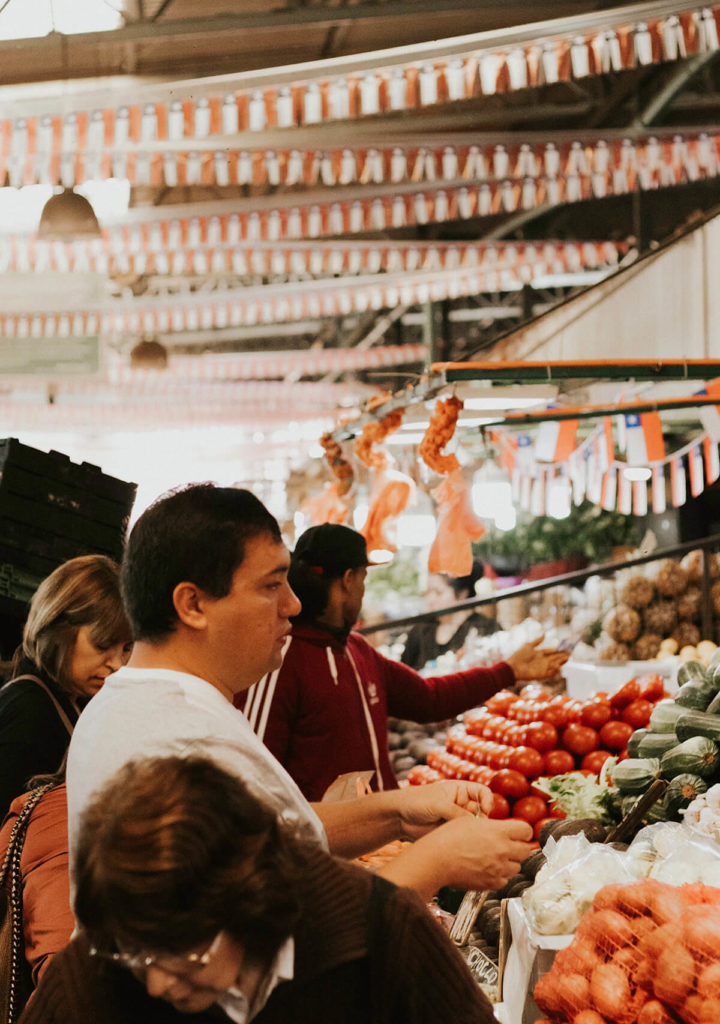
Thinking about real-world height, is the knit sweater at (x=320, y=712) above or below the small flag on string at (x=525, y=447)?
below

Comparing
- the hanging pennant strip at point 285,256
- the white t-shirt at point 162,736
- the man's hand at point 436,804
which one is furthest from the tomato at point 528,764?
the hanging pennant strip at point 285,256

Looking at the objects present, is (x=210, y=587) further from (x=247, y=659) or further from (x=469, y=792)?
(x=469, y=792)

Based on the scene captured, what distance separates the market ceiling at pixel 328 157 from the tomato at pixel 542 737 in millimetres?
1678

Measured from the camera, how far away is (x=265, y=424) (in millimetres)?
13828

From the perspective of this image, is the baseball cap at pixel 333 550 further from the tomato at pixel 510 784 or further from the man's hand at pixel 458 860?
the man's hand at pixel 458 860

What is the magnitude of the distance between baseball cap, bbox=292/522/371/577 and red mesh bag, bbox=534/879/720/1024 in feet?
5.96

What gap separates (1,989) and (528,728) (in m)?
3.18

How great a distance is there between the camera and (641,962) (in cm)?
218

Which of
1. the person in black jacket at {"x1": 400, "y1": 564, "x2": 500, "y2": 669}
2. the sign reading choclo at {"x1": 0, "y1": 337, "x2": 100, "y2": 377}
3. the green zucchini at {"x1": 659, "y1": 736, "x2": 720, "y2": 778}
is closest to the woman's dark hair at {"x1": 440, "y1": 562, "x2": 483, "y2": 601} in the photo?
the person in black jacket at {"x1": 400, "y1": 564, "x2": 500, "y2": 669}

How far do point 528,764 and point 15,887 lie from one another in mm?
2959

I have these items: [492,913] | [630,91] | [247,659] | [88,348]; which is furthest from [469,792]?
[630,91]

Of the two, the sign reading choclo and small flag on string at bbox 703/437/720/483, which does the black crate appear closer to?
→ small flag on string at bbox 703/437/720/483

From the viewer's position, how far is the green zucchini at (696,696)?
4102 millimetres

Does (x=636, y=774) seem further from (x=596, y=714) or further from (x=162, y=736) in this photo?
(x=162, y=736)
